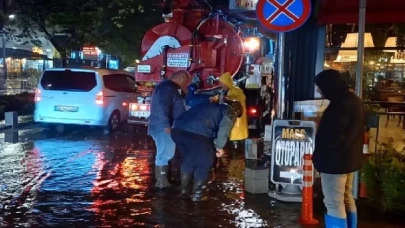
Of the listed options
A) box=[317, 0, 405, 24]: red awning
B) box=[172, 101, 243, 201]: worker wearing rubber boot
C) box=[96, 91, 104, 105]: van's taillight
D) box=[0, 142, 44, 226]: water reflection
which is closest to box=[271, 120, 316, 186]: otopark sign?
box=[172, 101, 243, 201]: worker wearing rubber boot

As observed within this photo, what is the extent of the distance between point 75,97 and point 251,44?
4.91 metres

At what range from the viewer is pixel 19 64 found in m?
41.9

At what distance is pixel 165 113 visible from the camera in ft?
27.9

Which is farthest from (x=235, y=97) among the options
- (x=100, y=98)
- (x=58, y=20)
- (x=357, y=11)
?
(x=58, y=20)

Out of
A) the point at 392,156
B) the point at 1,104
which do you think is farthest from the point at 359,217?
the point at 1,104

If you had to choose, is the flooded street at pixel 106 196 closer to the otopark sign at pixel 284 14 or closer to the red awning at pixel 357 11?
the otopark sign at pixel 284 14

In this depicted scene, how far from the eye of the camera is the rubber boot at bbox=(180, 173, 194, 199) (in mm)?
8086

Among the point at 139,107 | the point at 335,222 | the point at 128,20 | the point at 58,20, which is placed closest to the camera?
the point at 335,222

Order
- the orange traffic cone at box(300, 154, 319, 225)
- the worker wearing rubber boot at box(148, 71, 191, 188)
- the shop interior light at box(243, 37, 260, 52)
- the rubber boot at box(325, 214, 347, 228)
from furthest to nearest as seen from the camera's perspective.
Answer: the shop interior light at box(243, 37, 260, 52), the worker wearing rubber boot at box(148, 71, 191, 188), the orange traffic cone at box(300, 154, 319, 225), the rubber boot at box(325, 214, 347, 228)

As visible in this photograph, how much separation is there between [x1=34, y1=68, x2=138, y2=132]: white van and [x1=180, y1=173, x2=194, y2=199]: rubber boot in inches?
284

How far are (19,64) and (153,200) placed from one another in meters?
36.3

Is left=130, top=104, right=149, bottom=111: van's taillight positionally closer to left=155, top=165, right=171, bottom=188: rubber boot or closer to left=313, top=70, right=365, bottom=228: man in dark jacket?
left=155, top=165, right=171, bottom=188: rubber boot

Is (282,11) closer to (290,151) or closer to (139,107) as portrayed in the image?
(290,151)

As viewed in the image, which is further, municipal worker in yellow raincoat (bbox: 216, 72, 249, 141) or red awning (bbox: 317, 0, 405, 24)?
municipal worker in yellow raincoat (bbox: 216, 72, 249, 141)
